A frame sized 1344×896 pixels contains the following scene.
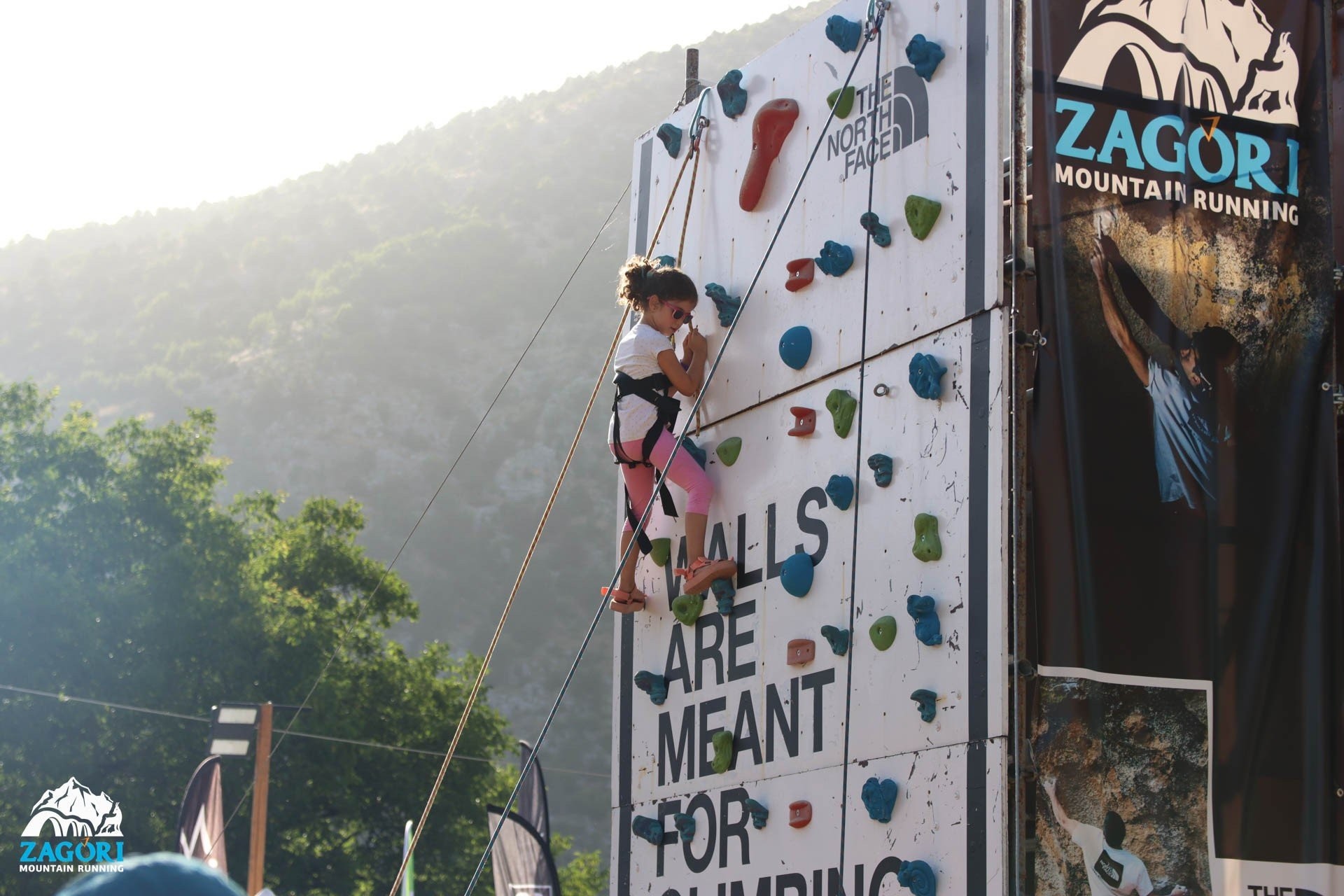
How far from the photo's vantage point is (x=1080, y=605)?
16.3 ft

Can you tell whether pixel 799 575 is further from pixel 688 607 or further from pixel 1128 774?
pixel 1128 774

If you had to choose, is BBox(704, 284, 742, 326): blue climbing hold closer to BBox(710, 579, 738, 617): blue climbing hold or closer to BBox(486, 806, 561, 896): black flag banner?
BBox(710, 579, 738, 617): blue climbing hold

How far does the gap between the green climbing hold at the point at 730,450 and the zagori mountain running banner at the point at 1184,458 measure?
5.23 ft

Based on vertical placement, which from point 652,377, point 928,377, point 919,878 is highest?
point 652,377

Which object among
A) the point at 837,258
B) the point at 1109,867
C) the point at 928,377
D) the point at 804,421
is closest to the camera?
the point at 1109,867

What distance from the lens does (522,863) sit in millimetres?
10750

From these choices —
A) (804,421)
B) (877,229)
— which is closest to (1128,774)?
(804,421)

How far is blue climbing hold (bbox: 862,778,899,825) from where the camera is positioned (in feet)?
16.8

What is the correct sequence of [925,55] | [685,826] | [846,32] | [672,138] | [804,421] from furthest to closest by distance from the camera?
1. [672,138]
2. [685,826]
3. [846,32]
4. [804,421]
5. [925,55]

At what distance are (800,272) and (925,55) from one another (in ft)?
3.22

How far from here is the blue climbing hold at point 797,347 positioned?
6.01 m

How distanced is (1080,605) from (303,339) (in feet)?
354

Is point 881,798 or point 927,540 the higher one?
point 927,540

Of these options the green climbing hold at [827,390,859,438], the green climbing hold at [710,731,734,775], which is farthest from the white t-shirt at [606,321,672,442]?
the green climbing hold at [710,731,734,775]
